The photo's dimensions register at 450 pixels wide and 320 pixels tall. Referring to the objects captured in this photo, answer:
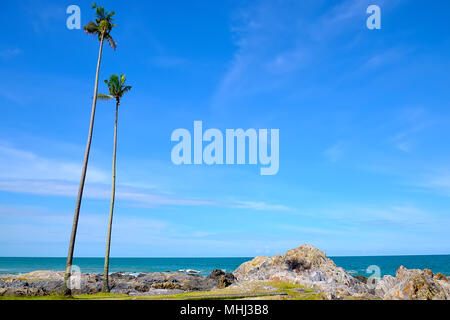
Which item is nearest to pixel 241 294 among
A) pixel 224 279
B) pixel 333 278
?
pixel 333 278

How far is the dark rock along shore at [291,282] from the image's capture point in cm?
2412

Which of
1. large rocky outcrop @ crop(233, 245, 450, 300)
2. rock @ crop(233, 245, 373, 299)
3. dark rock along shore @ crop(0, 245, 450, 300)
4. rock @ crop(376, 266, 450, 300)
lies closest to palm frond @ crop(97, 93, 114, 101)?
dark rock along shore @ crop(0, 245, 450, 300)

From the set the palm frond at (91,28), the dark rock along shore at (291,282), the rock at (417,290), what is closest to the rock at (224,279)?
the dark rock along shore at (291,282)

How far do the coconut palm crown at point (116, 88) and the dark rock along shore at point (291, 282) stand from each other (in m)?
17.2

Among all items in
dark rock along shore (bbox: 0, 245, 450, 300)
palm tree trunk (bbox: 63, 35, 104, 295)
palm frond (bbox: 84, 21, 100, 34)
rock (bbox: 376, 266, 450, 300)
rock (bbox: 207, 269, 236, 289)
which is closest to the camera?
rock (bbox: 376, 266, 450, 300)

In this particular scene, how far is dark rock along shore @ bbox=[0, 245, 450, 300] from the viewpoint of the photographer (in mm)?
24125

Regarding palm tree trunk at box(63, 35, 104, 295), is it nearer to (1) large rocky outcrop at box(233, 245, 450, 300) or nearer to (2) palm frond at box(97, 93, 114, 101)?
(2) palm frond at box(97, 93, 114, 101)

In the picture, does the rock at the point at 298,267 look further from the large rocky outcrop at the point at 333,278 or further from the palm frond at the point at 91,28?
the palm frond at the point at 91,28

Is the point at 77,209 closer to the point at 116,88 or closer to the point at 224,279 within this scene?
the point at 116,88

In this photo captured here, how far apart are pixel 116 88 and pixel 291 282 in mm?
23932

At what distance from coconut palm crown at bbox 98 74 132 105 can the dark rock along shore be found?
56.4 feet

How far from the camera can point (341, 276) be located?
40.7m
